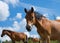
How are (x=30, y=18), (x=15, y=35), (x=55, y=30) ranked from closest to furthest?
(x=30, y=18) < (x=55, y=30) < (x=15, y=35)

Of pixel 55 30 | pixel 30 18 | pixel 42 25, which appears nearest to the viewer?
pixel 30 18

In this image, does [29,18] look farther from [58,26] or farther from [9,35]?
[9,35]

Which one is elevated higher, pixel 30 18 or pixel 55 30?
pixel 30 18

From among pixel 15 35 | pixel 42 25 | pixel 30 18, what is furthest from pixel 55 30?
pixel 15 35

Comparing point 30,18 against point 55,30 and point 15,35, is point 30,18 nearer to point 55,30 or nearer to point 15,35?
point 55,30

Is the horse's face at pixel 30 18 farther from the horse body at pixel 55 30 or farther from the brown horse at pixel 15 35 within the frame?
the brown horse at pixel 15 35

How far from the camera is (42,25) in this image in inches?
205

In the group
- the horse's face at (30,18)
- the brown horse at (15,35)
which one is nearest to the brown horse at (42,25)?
the horse's face at (30,18)

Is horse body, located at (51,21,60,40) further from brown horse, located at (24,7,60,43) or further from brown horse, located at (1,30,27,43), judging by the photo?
brown horse, located at (1,30,27,43)

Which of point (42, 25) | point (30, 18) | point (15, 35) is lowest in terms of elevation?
point (15, 35)

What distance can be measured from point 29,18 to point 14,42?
488 centimetres

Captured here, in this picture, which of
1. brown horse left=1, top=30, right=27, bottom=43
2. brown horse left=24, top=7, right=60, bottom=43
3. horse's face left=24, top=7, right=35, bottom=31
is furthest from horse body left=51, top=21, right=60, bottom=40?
brown horse left=1, top=30, right=27, bottom=43

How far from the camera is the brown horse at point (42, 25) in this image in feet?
16.2

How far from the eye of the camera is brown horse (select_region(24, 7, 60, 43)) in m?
4.93
